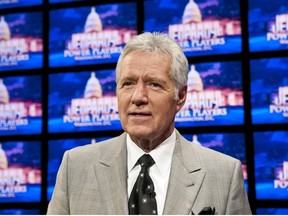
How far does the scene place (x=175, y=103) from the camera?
5.51 feet

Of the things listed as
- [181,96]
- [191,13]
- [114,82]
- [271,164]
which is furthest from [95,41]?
[181,96]

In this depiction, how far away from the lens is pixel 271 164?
3500 millimetres

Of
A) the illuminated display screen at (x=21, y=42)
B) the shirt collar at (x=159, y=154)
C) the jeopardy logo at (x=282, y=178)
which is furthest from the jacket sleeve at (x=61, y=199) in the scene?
the illuminated display screen at (x=21, y=42)

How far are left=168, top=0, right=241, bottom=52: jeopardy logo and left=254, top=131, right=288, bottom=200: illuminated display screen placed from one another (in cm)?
75

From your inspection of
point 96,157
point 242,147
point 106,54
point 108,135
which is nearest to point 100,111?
point 108,135

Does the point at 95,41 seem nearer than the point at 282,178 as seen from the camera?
No

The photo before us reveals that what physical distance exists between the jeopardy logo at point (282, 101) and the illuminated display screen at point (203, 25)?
0.43 metres

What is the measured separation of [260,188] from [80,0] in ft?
6.67

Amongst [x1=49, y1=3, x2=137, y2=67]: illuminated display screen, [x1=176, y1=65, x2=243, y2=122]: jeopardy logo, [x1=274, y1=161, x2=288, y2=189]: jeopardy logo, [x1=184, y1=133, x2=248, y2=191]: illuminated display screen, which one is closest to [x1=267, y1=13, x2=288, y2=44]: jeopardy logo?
[x1=176, y1=65, x2=243, y2=122]: jeopardy logo

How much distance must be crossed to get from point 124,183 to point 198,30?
2.31m

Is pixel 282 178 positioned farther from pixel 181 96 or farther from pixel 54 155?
pixel 181 96

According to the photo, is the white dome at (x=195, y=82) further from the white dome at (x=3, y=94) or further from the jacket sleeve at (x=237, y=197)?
the jacket sleeve at (x=237, y=197)

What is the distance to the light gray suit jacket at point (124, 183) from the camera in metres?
1.57

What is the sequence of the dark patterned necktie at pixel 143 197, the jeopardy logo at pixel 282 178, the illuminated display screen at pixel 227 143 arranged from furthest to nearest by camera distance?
1. the illuminated display screen at pixel 227 143
2. the jeopardy logo at pixel 282 178
3. the dark patterned necktie at pixel 143 197
